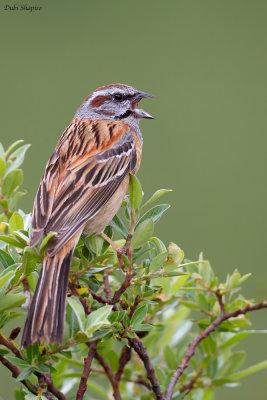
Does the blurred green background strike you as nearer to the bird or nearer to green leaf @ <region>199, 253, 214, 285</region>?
the bird

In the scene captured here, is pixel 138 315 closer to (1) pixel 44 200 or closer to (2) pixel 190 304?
(2) pixel 190 304

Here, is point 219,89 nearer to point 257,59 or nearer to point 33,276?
point 257,59

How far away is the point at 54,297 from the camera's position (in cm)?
244

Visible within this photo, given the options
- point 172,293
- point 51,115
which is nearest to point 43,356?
point 172,293

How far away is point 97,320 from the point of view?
89.5 inches

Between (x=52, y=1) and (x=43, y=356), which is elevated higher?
(x=52, y=1)

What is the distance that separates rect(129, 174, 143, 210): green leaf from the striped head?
149 cm

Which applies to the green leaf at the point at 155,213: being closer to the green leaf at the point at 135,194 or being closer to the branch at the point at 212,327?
the green leaf at the point at 135,194

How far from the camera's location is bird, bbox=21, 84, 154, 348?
8.05ft

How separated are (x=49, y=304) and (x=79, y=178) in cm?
96

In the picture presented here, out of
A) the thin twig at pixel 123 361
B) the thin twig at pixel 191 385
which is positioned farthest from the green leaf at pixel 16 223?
the thin twig at pixel 191 385

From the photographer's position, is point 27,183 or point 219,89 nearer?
point 27,183

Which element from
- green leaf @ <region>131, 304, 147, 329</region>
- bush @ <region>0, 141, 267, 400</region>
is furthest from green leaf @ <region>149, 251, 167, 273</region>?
green leaf @ <region>131, 304, 147, 329</region>

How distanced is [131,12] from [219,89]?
2.39m
